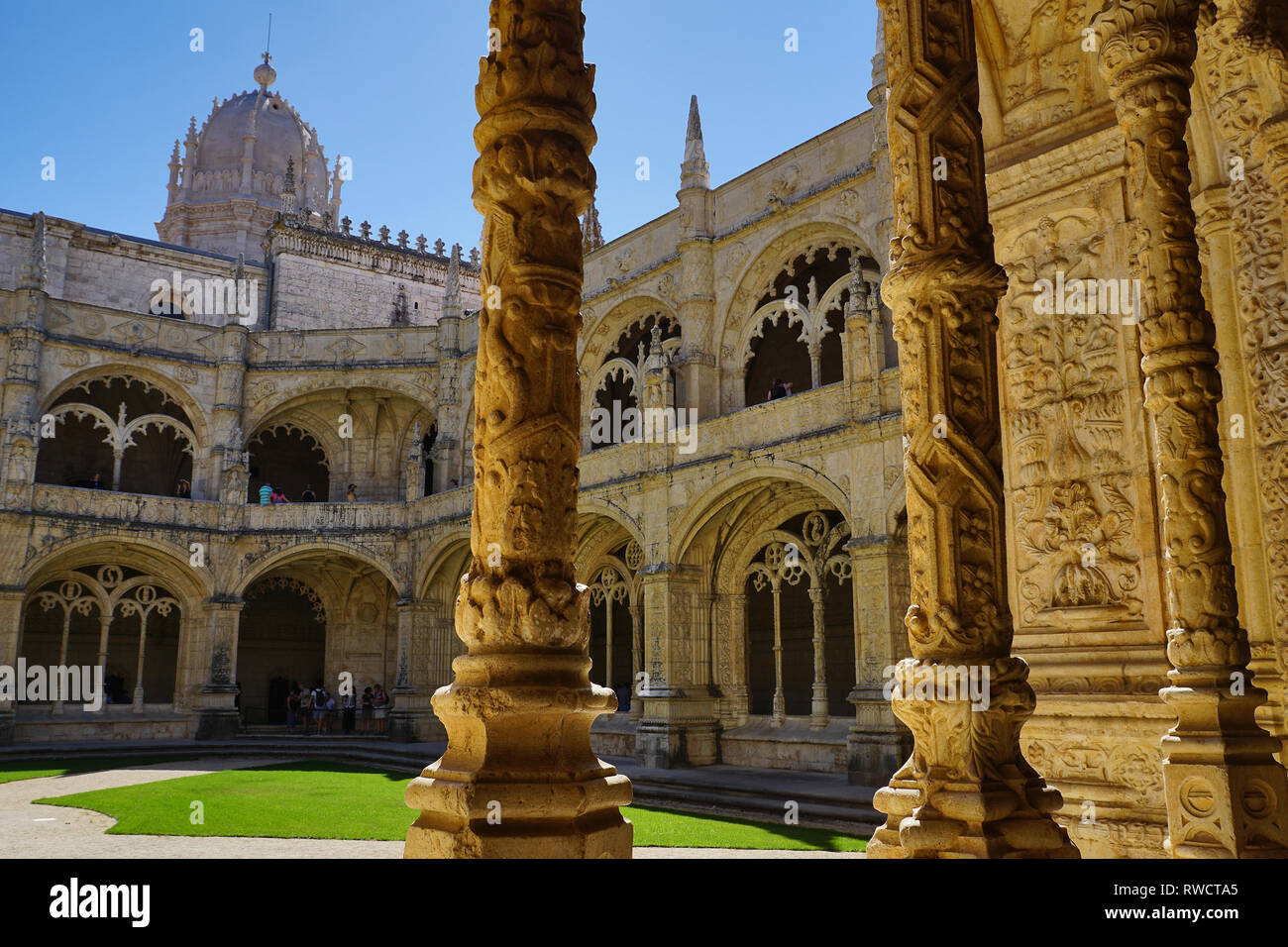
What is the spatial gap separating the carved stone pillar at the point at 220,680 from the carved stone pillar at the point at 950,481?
69.4 ft

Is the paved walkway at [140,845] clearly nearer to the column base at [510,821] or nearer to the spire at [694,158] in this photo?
the column base at [510,821]

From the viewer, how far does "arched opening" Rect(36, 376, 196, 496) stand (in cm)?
2334

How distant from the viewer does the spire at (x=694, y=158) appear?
1850 centimetres

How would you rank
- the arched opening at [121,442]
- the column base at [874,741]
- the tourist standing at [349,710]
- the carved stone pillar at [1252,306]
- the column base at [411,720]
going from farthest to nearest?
1. the tourist standing at [349,710]
2. the arched opening at [121,442]
3. the column base at [411,720]
4. the column base at [874,741]
5. the carved stone pillar at [1252,306]

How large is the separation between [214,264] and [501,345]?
2935 centimetres

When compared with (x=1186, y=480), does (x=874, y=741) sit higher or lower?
lower

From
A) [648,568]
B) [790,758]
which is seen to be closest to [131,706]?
[648,568]

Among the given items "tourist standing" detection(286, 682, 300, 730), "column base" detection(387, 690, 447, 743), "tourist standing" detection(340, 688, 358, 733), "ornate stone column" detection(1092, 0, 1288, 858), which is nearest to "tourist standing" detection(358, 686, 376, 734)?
"tourist standing" detection(340, 688, 358, 733)

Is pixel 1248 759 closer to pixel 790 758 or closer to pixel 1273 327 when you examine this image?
pixel 1273 327

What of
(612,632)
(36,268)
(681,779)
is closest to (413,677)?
(612,632)

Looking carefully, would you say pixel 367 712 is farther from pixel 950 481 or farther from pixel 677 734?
pixel 950 481

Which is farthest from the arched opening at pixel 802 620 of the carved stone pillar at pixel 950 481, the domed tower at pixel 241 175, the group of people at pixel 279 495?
the domed tower at pixel 241 175

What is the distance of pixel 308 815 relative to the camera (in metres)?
9.97

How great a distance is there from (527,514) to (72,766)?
17.5 m
